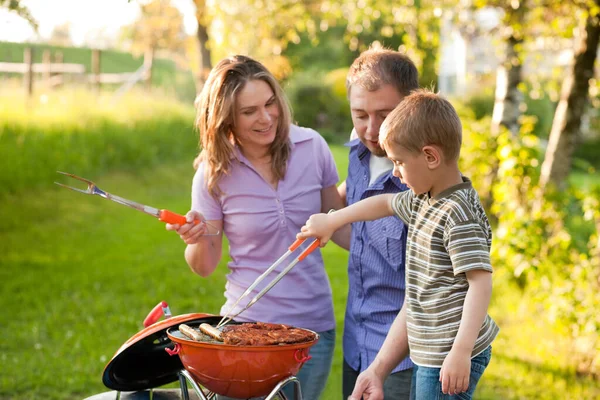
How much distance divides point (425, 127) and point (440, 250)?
32 centimetres

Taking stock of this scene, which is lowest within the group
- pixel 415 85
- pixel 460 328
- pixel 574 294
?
pixel 574 294

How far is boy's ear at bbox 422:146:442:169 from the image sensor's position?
2.12m

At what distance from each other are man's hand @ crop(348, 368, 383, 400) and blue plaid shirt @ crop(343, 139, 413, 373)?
26 cm

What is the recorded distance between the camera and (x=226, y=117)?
2797 mm

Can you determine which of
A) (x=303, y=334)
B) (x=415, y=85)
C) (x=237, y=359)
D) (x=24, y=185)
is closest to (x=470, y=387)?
(x=303, y=334)

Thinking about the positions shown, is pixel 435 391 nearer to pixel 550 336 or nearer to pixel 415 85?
pixel 415 85

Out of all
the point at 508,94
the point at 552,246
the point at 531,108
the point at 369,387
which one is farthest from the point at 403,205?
the point at 531,108

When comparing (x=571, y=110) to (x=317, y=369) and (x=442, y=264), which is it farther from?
(x=442, y=264)

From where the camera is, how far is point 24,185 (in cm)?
1086

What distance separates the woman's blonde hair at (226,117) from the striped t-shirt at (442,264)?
795 millimetres

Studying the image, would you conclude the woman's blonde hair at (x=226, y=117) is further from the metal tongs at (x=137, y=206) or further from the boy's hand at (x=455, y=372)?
the boy's hand at (x=455, y=372)

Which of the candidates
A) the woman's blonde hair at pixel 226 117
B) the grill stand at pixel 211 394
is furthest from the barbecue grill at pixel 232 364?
the woman's blonde hair at pixel 226 117

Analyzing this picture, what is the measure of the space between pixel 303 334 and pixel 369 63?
90 cm

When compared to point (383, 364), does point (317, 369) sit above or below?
below
